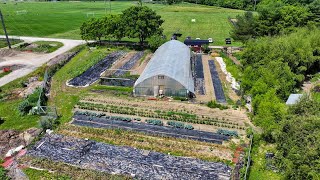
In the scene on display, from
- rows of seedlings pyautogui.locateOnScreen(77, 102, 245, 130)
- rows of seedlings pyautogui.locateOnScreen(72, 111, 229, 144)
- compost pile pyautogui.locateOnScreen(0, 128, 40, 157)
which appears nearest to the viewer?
compost pile pyautogui.locateOnScreen(0, 128, 40, 157)

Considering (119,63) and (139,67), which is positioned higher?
(119,63)

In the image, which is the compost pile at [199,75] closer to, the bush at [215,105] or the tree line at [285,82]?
the bush at [215,105]

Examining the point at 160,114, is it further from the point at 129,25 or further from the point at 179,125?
the point at 129,25

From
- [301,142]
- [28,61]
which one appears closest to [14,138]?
[301,142]

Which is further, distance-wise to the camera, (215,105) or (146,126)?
(215,105)

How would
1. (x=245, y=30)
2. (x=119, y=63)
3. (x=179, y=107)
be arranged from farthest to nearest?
1. (x=245, y=30)
2. (x=119, y=63)
3. (x=179, y=107)

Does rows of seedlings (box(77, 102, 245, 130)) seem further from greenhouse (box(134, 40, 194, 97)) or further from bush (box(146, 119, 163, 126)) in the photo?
greenhouse (box(134, 40, 194, 97))

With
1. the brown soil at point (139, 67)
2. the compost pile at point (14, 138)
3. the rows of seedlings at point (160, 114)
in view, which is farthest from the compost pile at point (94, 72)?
the compost pile at point (14, 138)

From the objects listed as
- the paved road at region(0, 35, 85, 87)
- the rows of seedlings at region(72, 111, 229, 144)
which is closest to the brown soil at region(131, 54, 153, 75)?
the rows of seedlings at region(72, 111, 229, 144)
